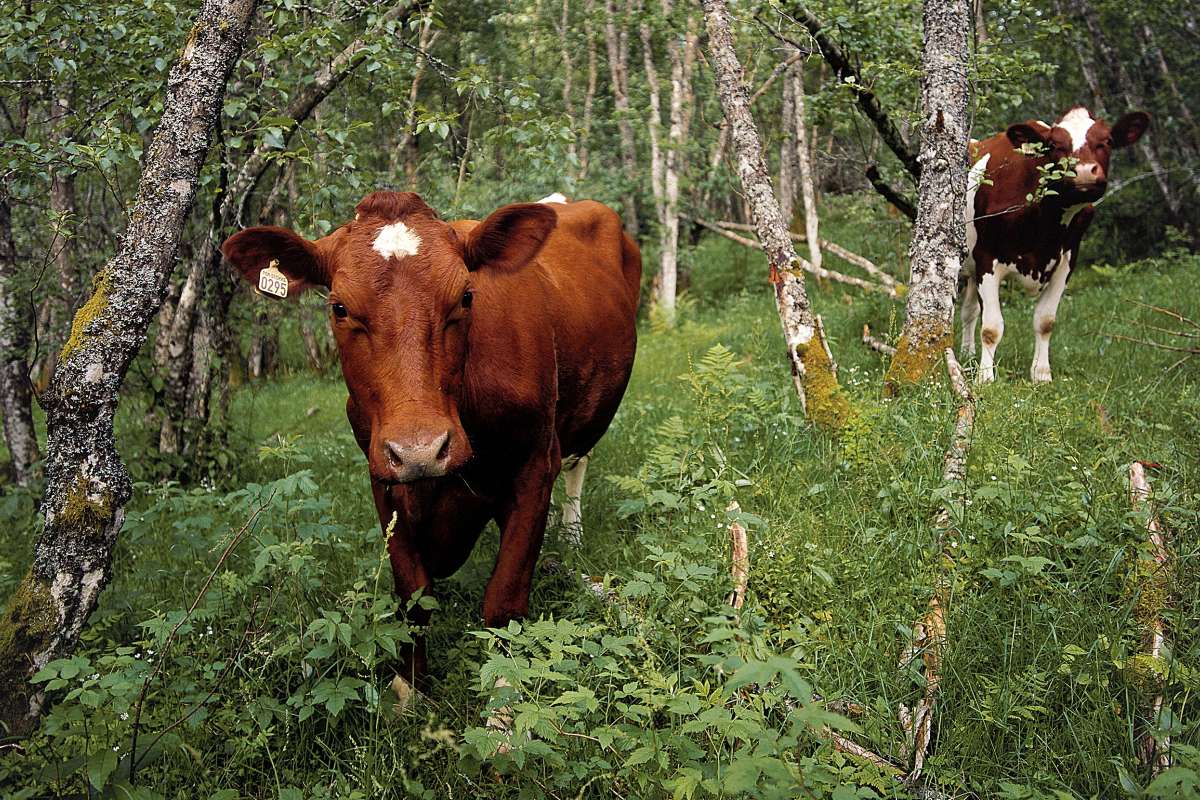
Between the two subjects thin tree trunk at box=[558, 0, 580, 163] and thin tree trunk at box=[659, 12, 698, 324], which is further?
thin tree trunk at box=[558, 0, 580, 163]

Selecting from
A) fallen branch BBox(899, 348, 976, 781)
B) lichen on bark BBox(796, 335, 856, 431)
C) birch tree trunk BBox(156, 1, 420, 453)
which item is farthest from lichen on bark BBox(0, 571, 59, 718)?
lichen on bark BBox(796, 335, 856, 431)

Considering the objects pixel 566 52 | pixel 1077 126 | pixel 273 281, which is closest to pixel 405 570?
pixel 273 281

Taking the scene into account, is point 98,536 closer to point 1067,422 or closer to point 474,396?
point 474,396

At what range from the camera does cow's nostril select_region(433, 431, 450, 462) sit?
3059mm

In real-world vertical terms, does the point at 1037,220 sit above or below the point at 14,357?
above

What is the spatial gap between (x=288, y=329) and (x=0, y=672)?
19.1m

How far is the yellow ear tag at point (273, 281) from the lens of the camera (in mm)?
3608

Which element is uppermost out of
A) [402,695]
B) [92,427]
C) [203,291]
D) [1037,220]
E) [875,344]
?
[1037,220]

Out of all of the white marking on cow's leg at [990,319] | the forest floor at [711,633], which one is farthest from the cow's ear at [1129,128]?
the forest floor at [711,633]

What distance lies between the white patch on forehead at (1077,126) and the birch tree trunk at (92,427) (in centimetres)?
783

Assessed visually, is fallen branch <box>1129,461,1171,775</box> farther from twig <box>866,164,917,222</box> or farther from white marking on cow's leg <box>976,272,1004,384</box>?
twig <box>866,164,917,222</box>

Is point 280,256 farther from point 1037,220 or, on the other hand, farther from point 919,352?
point 1037,220

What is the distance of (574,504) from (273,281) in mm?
2848

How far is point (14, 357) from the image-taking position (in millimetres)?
6879
